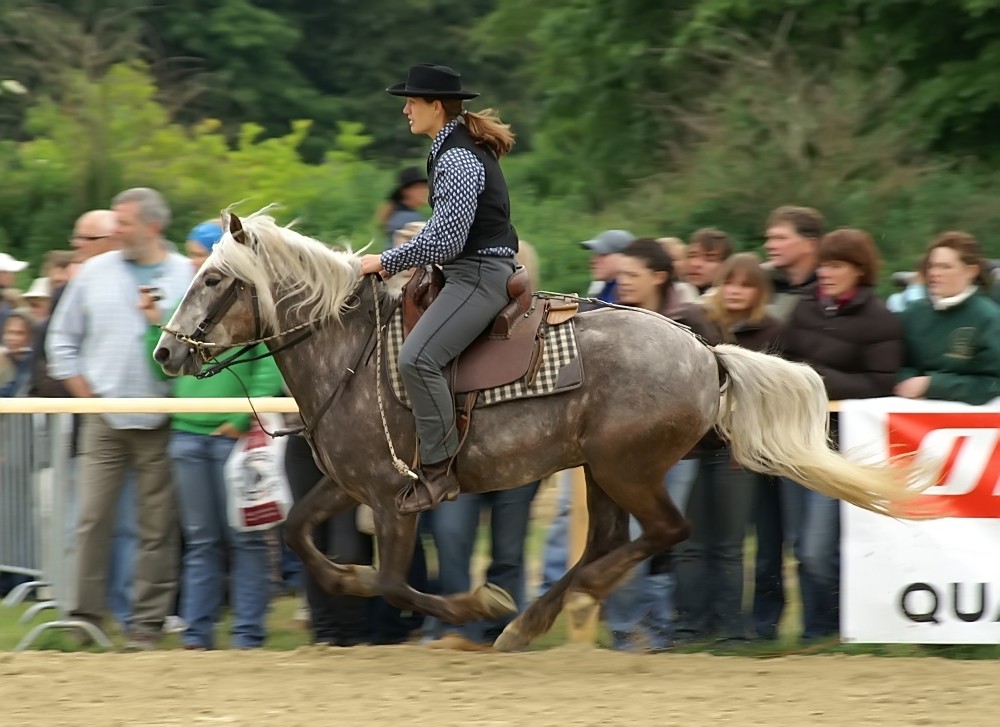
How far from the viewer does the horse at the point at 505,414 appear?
7.21 m

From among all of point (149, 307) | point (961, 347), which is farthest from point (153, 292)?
point (961, 347)

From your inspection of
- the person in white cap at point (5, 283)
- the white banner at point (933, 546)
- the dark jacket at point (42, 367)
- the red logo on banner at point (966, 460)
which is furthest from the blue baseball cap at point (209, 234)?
the red logo on banner at point (966, 460)

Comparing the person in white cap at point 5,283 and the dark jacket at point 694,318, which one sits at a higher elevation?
the person in white cap at point 5,283

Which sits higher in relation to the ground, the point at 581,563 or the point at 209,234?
the point at 209,234

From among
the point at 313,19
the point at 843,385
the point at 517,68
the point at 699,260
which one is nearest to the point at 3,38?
the point at 313,19

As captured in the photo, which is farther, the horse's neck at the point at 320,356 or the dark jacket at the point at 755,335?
the dark jacket at the point at 755,335

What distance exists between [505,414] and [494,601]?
876mm

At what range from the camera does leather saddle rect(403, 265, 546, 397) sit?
7164 mm

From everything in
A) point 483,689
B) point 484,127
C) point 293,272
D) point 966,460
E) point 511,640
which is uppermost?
point 484,127

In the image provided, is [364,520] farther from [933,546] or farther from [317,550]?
[933,546]

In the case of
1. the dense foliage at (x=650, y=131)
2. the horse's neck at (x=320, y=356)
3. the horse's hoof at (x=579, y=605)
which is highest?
the dense foliage at (x=650, y=131)

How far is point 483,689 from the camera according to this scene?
269 inches

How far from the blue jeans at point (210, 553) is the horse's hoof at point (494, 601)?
1.29 meters

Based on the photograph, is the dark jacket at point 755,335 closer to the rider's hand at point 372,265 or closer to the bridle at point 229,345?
the rider's hand at point 372,265
